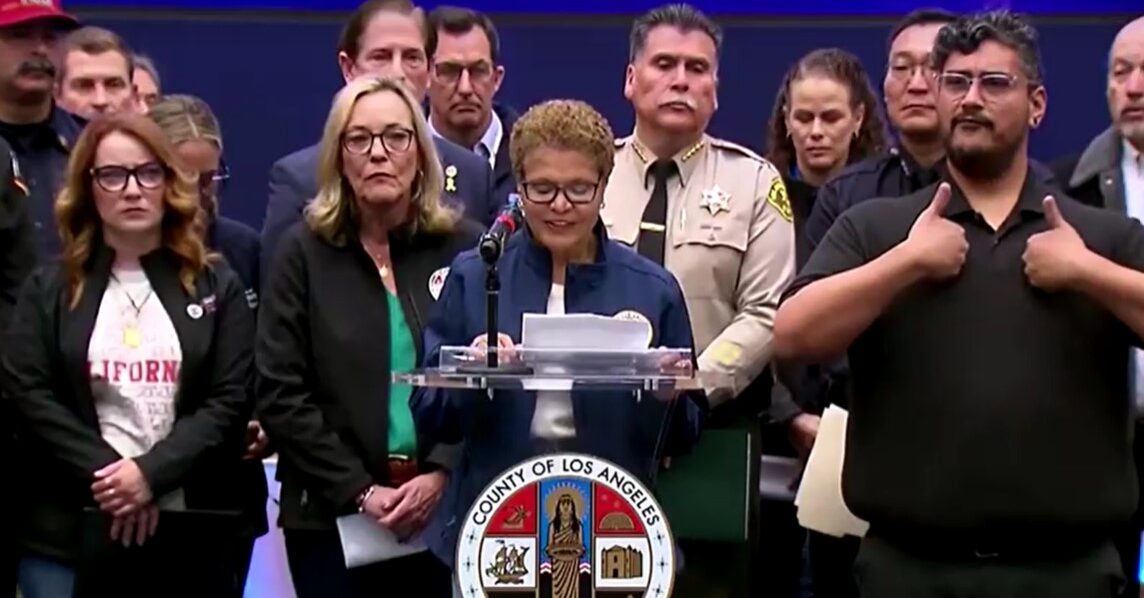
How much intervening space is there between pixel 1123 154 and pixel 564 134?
1.63 m

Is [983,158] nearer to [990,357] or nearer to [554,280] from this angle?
[990,357]

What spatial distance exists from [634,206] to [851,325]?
1.04 m

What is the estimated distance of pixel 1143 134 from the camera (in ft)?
12.6

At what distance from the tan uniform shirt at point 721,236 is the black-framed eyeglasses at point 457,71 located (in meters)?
1.13

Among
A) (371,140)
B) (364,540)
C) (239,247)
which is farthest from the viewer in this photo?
(239,247)

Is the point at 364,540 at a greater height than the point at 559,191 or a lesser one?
lesser

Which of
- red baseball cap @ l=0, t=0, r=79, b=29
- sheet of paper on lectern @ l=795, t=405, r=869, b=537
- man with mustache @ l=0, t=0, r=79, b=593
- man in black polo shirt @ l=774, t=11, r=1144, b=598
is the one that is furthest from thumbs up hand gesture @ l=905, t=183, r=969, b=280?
red baseball cap @ l=0, t=0, r=79, b=29

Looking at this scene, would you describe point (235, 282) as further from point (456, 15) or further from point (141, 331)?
point (456, 15)

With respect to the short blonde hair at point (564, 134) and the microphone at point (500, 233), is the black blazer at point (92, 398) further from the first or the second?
the short blonde hair at point (564, 134)

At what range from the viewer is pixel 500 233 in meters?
2.77

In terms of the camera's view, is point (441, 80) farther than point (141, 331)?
Yes

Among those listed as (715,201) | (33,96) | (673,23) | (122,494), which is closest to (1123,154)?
(715,201)

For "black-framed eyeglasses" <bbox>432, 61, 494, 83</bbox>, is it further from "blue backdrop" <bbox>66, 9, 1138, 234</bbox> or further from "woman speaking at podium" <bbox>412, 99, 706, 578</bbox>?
"woman speaking at podium" <bbox>412, 99, 706, 578</bbox>

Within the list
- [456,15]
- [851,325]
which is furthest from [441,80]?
[851,325]
